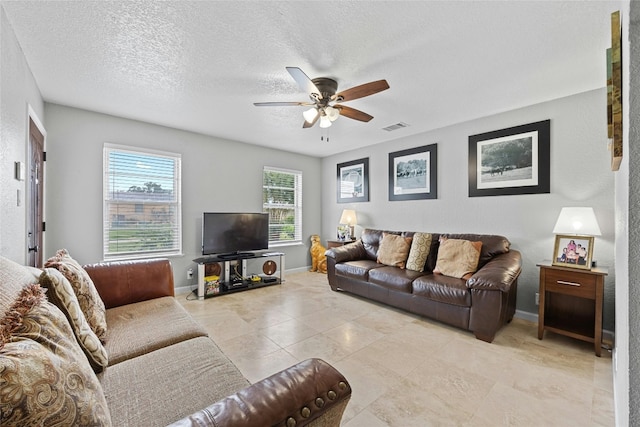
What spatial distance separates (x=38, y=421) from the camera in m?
0.57

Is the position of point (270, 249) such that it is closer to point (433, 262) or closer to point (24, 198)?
point (433, 262)

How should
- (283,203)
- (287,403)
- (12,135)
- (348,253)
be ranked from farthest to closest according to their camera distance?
1. (283,203)
2. (348,253)
3. (12,135)
4. (287,403)

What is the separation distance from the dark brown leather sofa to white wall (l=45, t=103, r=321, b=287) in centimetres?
196

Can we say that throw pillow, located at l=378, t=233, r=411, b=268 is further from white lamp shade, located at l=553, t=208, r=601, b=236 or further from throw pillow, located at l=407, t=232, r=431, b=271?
white lamp shade, located at l=553, t=208, r=601, b=236

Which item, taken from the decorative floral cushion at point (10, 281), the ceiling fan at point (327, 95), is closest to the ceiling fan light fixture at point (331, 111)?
the ceiling fan at point (327, 95)

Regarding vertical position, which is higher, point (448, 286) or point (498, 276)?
point (498, 276)

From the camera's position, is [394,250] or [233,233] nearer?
[394,250]

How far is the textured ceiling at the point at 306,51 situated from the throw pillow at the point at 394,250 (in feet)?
5.80

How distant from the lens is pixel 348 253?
423 centimetres

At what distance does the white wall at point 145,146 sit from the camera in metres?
3.23

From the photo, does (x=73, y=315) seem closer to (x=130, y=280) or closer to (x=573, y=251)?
(x=130, y=280)

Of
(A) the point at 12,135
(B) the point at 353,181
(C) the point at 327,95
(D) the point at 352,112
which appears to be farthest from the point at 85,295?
(B) the point at 353,181

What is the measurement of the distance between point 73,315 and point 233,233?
10.3ft

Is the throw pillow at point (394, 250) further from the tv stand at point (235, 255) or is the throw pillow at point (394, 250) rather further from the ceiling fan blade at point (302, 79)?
the ceiling fan blade at point (302, 79)
